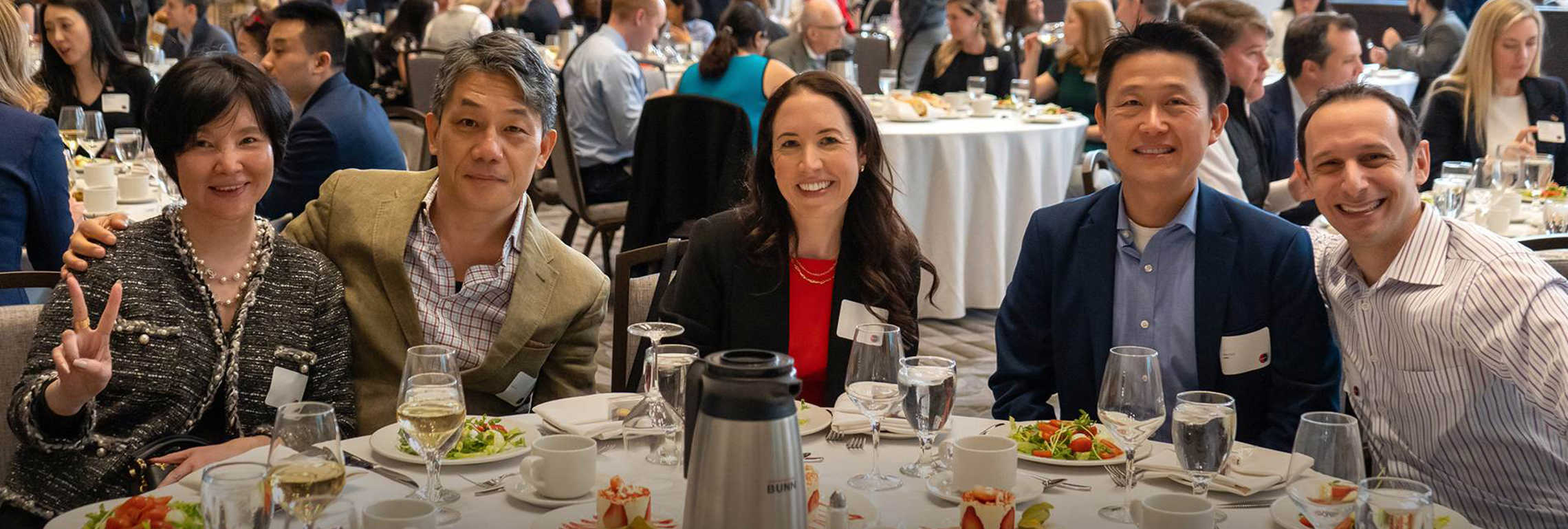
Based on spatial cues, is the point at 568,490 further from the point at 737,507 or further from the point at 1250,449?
the point at 1250,449

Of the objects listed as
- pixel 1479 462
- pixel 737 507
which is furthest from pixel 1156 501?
pixel 1479 462

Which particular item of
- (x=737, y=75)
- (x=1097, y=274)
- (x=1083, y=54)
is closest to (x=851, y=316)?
(x=1097, y=274)

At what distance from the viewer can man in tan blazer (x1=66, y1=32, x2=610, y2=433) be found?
227 centimetres

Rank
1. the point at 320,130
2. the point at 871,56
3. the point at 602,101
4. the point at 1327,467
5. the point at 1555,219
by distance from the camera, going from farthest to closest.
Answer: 1. the point at 871,56
2. the point at 602,101
3. the point at 320,130
4. the point at 1555,219
5. the point at 1327,467

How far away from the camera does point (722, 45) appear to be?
17.6 ft

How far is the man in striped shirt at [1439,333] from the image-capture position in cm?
195

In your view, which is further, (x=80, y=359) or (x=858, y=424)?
(x=858, y=424)

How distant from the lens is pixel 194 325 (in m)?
2.11

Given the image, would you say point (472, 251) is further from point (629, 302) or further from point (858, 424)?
point (858, 424)

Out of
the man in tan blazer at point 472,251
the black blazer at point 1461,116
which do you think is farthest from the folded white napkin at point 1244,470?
the black blazer at point 1461,116

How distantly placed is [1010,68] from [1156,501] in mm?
5664

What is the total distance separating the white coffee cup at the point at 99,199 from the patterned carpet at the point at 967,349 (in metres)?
1.54

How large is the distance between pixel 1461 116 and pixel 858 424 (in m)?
3.74

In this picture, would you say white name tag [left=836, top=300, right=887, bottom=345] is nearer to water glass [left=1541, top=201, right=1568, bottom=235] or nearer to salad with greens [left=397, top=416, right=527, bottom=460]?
salad with greens [left=397, top=416, right=527, bottom=460]
